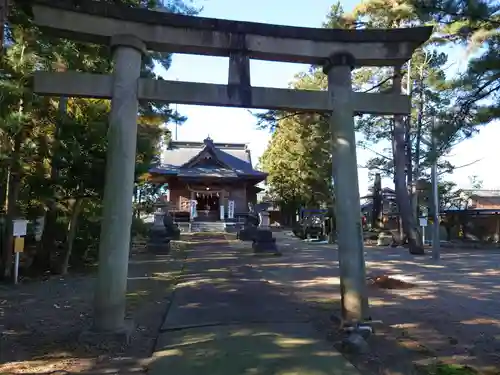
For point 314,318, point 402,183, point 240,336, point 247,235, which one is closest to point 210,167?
point 247,235

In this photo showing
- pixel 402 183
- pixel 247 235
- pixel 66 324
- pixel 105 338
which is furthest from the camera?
pixel 247 235

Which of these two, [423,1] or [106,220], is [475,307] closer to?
[423,1]

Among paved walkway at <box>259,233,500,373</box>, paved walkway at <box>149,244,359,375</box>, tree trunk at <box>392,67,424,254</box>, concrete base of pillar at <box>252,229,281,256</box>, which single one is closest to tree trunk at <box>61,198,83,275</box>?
paved walkway at <box>149,244,359,375</box>

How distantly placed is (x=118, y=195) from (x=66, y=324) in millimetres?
2235

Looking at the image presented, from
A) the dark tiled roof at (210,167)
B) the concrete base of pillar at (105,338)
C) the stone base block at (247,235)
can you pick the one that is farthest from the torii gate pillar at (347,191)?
the dark tiled roof at (210,167)

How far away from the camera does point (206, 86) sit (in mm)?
5730

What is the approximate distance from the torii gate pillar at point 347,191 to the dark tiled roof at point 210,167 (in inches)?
990

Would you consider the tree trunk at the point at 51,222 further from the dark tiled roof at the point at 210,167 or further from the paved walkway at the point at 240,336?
the dark tiled roof at the point at 210,167

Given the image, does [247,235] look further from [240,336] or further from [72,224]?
[240,336]

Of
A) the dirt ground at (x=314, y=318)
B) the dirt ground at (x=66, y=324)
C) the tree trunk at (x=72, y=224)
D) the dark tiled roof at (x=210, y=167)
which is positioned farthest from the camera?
Answer: the dark tiled roof at (x=210, y=167)

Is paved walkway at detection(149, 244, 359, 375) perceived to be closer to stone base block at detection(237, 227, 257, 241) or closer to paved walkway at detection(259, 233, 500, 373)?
paved walkway at detection(259, 233, 500, 373)

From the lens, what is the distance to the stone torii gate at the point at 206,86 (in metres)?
5.34

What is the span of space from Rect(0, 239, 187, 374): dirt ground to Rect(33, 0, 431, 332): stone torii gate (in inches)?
20.1

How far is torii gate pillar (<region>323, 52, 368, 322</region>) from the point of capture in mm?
5883
